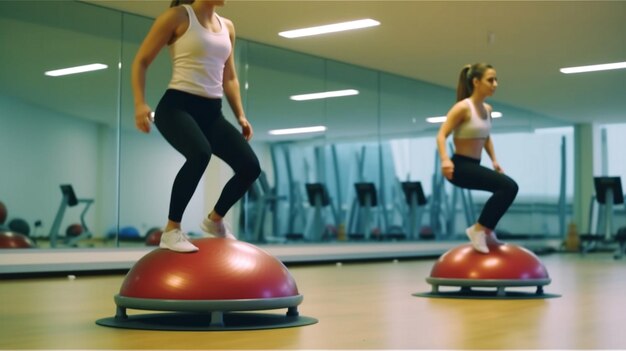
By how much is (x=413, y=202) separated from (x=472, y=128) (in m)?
6.67

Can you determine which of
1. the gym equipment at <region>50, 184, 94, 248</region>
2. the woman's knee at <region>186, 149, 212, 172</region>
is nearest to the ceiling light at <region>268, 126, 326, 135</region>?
the gym equipment at <region>50, 184, 94, 248</region>

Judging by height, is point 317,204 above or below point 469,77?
below

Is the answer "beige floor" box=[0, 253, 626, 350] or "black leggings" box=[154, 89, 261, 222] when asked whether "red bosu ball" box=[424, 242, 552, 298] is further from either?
"black leggings" box=[154, 89, 261, 222]

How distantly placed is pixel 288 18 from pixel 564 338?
5728 mm

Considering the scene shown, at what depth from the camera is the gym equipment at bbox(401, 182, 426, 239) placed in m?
11.3

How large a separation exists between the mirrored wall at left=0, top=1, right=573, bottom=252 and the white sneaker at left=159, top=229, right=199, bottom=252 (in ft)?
12.4

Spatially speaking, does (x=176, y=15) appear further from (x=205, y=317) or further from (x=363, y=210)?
(x=363, y=210)

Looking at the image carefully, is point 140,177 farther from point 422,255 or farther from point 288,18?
point 422,255

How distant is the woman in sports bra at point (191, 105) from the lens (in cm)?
309

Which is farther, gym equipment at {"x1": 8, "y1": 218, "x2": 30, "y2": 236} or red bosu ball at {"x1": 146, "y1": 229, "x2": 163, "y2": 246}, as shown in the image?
red bosu ball at {"x1": 146, "y1": 229, "x2": 163, "y2": 246}

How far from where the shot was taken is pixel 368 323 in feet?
10.8

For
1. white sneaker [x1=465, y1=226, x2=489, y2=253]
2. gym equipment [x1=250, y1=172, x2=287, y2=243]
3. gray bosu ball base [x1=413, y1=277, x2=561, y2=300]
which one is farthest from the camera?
gym equipment [x1=250, y1=172, x2=287, y2=243]

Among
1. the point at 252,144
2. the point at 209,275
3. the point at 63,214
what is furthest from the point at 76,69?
the point at 209,275

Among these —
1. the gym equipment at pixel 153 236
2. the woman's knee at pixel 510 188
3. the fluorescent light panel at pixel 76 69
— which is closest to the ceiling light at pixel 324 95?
the gym equipment at pixel 153 236
